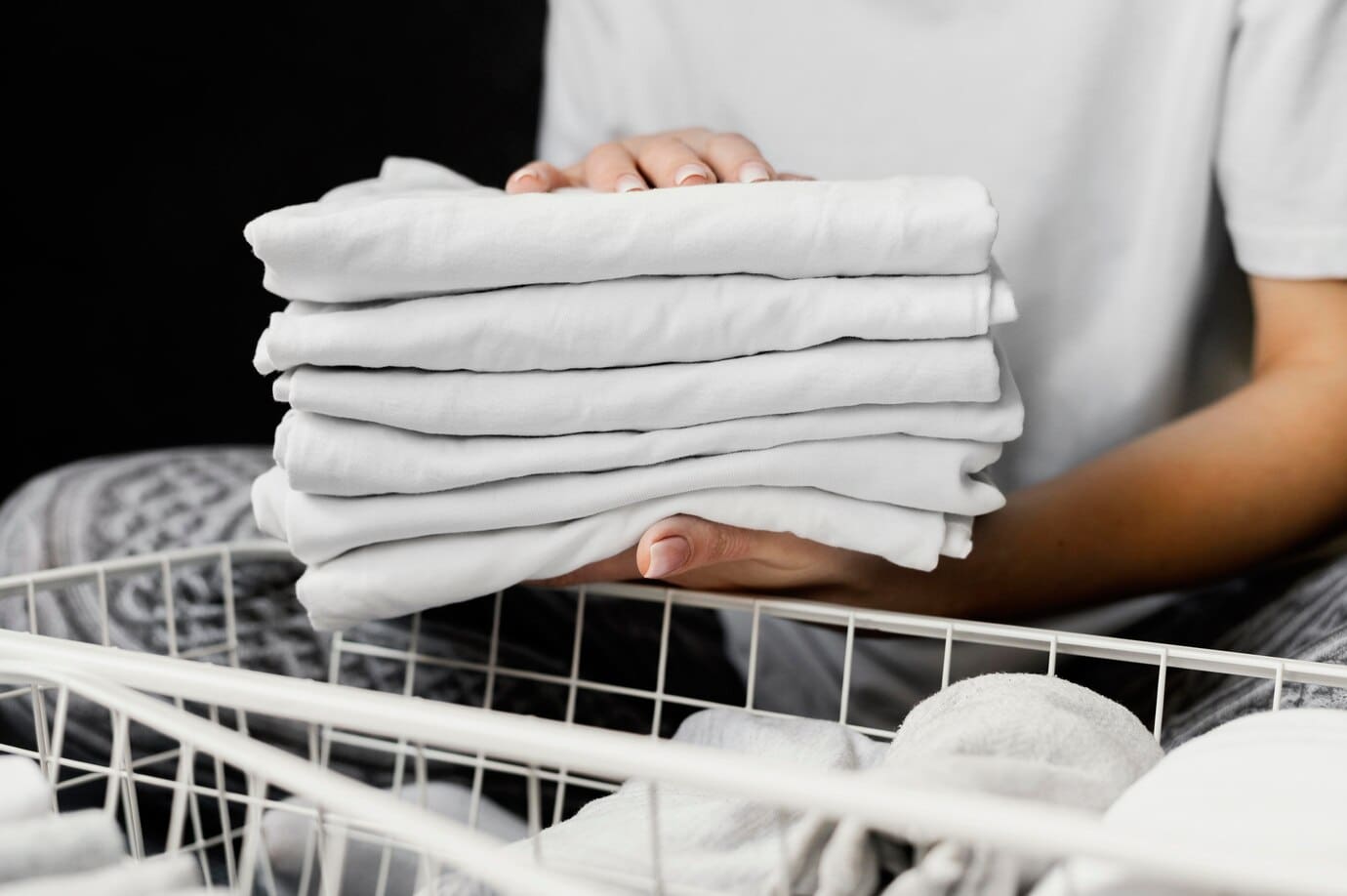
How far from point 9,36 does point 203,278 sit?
0.25m

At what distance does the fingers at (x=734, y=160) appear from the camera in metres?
0.48

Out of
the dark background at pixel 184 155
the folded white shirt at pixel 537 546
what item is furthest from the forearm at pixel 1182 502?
the dark background at pixel 184 155

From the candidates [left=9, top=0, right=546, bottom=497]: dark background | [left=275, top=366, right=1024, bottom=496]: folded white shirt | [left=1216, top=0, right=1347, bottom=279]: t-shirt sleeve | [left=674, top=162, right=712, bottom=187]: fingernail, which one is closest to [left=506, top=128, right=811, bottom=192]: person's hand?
[left=674, top=162, right=712, bottom=187]: fingernail

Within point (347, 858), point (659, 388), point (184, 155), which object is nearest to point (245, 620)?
point (347, 858)

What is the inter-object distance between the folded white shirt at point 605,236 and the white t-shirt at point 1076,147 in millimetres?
365

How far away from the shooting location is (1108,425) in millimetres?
773

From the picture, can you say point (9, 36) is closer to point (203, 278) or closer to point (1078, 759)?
point (203, 278)

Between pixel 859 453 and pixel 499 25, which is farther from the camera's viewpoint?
pixel 499 25

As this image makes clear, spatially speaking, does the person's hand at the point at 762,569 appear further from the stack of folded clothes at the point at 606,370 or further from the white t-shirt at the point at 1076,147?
the white t-shirt at the point at 1076,147

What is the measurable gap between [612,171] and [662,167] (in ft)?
0.08

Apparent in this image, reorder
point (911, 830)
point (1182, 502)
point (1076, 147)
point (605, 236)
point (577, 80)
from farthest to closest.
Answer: point (577, 80), point (1076, 147), point (1182, 502), point (605, 236), point (911, 830)

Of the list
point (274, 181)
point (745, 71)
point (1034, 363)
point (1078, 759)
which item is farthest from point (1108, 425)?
point (274, 181)

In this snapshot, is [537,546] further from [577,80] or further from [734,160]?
[577,80]

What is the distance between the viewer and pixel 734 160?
0.51m
